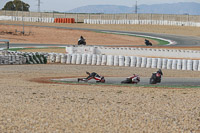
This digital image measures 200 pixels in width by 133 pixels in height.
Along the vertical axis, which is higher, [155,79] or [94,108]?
[155,79]

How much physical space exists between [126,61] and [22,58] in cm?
650

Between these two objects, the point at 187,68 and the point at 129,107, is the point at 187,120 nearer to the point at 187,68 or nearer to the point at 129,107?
the point at 129,107

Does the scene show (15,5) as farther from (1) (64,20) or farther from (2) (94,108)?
(2) (94,108)

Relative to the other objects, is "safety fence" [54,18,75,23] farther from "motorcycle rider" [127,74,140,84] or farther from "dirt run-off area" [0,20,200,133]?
"motorcycle rider" [127,74,140,84]

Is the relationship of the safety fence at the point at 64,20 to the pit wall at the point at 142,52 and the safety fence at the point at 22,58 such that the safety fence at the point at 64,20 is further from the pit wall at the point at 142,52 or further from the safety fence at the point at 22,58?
the safety fence at the point at 22,58

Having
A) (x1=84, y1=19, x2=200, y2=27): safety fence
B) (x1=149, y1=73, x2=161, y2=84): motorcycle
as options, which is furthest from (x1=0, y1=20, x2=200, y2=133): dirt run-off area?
(x1=84, y1=19, x2=200, y2=27): safety fence

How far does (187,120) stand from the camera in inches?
420

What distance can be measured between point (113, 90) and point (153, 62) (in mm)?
10288

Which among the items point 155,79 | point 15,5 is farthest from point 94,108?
point 15,5

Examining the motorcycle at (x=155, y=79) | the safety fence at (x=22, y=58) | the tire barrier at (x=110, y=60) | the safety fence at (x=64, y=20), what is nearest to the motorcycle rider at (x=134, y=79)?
the motorcycle at (x=155, y=79)

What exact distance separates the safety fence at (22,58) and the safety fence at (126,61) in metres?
0.69

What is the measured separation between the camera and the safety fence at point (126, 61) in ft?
80.9

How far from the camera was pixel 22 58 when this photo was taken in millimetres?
25828

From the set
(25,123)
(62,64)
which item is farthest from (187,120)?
(62,64)
